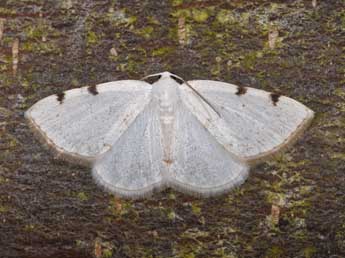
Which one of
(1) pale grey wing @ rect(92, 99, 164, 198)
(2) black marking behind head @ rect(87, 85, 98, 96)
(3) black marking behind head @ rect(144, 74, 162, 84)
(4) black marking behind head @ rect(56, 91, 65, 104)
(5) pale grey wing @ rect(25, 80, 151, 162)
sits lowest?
(1) pale grey wing @ rect(92, 99, 164, 198)

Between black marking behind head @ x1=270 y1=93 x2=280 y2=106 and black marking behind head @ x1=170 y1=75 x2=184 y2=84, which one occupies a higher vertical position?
black marking behind head @ x1=170 y1=75 x2=184 y2=84

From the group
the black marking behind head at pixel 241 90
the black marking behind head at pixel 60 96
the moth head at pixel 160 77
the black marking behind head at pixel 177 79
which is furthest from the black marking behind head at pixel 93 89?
the black marking behind head at pixel 241 90

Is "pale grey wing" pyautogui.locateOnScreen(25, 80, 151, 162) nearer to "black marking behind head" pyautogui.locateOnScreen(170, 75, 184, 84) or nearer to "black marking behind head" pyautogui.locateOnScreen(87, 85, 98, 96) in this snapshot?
"black marking behind head" pyautogui.locateOnScreen(87, 85, 98, 96)

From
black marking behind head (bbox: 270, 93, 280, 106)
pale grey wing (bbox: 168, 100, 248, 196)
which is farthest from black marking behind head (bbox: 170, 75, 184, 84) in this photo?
black marking behind head (bbox: 270, 93, 280, 106)

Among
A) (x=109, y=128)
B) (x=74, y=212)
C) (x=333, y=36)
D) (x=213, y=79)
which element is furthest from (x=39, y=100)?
(x=333, y=36)

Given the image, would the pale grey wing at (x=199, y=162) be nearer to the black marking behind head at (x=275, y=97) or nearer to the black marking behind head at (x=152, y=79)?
the black marking behind head at (x=152, y=79)

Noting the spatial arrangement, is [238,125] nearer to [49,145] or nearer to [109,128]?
[109,128]
